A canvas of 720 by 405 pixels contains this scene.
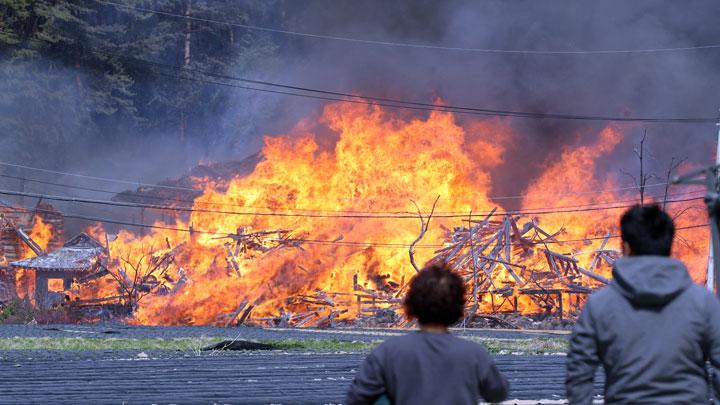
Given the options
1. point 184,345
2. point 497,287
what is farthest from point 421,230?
point 184,345

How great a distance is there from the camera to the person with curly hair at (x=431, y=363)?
13.5 ft

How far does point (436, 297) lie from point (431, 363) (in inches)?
11.5

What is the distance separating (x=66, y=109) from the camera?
53312mm

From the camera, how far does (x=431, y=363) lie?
4117mm

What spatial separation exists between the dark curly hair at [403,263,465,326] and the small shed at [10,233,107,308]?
34.8 meters

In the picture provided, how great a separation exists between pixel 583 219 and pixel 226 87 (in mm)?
27585

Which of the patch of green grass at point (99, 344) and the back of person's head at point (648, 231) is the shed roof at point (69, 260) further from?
the back of person's head at point (648, 231)

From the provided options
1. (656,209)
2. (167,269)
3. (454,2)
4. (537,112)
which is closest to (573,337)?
(656,209)

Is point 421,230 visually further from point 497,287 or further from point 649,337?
point 649,337

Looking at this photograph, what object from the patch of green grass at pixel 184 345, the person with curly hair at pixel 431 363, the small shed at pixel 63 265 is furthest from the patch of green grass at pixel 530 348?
the small shed at pixel 63 265

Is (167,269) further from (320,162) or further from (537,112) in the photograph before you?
(537,112)

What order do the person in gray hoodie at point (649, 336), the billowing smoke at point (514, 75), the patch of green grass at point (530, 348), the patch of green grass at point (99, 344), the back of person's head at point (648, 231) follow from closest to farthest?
the person in gray hoodie at point (649, 336) → the back of person's head at point (648, 231) → the patch of green grass at point (530, 348) → the patch of green grass at point (99, 344) → the billowing smoke at point (514, 75)

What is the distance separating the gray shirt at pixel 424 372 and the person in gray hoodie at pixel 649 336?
1.70 ft

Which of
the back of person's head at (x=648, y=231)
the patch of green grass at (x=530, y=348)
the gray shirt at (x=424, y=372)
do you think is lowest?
the patch of green grass at (x=530, y=348)
